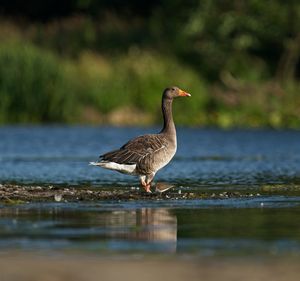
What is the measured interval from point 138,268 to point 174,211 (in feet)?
18.9

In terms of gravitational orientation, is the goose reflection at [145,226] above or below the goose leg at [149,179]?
below

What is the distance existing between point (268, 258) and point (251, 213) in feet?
15.2

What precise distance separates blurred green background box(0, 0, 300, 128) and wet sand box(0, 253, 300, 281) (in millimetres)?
31736

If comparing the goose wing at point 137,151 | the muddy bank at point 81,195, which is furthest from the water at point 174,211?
the goose wing at point 137,151

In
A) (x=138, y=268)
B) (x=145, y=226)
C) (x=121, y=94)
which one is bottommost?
(x=138, y=268)

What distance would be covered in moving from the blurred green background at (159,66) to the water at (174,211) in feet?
36.2

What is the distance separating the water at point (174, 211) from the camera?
15.1 meters

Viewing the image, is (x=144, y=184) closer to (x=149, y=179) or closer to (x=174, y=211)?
(x=149, y=179)

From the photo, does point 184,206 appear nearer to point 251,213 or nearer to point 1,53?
point 251,213

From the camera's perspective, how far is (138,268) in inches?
519

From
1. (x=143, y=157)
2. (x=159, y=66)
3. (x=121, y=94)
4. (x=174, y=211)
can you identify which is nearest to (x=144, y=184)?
(x=143, y=157)

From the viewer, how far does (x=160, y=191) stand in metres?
21.5

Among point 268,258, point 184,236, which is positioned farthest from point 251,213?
point 268,258

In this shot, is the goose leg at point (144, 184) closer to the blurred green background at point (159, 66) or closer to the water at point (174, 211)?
the water at point (174, 211)
